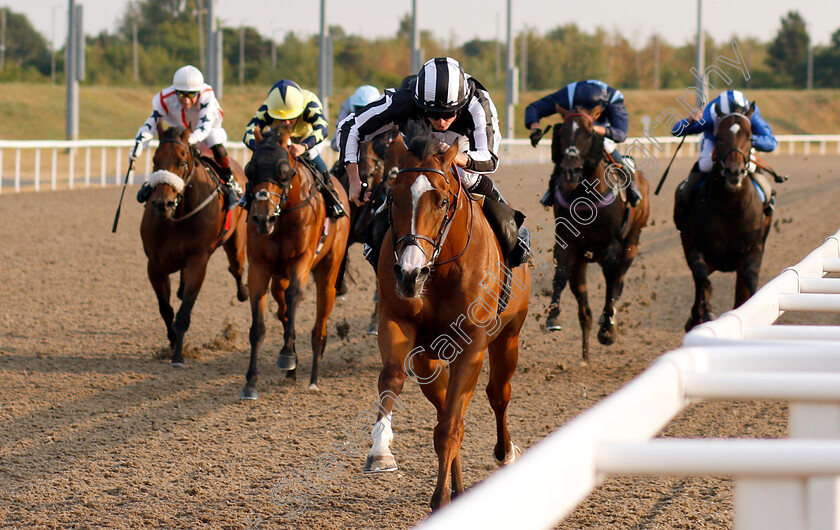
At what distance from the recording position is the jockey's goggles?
4613mm

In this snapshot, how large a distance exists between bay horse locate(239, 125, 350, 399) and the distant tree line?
5147 centimetres

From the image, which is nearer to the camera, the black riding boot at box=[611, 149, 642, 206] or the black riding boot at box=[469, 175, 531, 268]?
the black riding boot at box=[469, 175, 531, 268]

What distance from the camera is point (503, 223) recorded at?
471 centimetres

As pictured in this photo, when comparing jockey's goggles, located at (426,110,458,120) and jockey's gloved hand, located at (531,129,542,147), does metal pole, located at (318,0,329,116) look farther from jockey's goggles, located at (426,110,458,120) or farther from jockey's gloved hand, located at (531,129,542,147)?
jockey's goggles, located at (426,110,458,120)

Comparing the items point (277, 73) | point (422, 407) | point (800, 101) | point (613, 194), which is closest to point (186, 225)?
point (422, 407)

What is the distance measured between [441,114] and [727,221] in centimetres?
382

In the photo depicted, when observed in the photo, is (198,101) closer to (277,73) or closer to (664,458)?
(664,458)

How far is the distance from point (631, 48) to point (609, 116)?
83.7 m

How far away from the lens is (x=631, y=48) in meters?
88.1

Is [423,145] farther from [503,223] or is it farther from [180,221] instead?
[180,221]

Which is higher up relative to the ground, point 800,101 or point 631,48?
point 631,48

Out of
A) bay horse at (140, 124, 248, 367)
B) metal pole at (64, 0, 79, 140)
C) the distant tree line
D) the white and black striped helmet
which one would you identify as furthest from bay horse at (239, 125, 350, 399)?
the distant tree line

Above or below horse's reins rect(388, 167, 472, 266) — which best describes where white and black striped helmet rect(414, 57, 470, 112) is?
above

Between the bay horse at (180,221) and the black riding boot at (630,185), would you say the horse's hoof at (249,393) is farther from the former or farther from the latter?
the black riding boot at (630,185)
